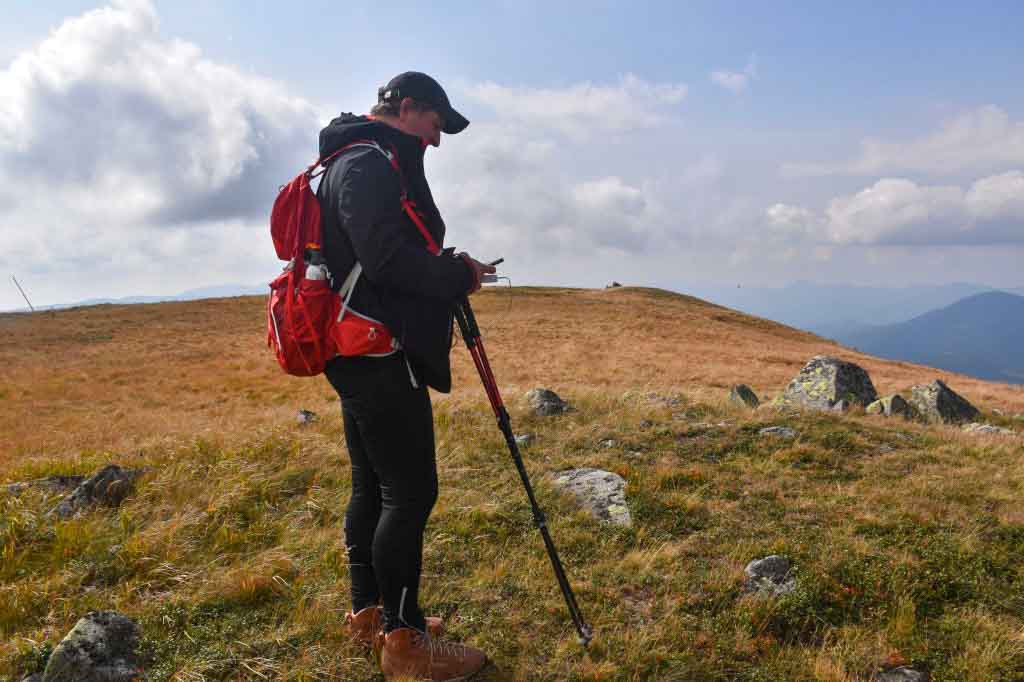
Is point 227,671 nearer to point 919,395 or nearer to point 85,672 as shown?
point 85,672

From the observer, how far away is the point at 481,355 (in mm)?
4133

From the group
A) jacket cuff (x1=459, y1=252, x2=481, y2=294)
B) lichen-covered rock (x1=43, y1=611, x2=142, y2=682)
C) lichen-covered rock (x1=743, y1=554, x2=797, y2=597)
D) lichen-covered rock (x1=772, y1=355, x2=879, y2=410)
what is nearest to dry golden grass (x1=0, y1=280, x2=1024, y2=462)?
lichen-covered rock (x1=772, y1=355, x2=879, y2=410)

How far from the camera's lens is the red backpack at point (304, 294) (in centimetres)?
331

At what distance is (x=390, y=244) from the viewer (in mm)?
3053

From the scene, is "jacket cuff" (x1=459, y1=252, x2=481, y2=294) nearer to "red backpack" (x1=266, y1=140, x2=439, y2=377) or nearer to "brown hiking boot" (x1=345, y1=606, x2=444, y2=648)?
"red backpack" (x1=266, y1=140, x2=439, y2=377)

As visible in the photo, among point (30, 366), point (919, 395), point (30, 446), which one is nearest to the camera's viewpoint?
point (919, 395)

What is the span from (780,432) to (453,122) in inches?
271

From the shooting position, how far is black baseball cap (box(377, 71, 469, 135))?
3.49 meters

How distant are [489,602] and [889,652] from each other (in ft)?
9.37

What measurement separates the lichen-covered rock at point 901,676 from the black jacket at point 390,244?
3.43 meters

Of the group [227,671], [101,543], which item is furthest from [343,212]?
[101,543]

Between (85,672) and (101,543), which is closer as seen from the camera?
(85,672)

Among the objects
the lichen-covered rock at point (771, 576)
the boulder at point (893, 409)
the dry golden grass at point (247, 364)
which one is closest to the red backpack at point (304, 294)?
the lichen-covered rock at point (771, 576)

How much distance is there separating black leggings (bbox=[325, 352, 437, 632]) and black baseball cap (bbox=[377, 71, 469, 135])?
155 cm
